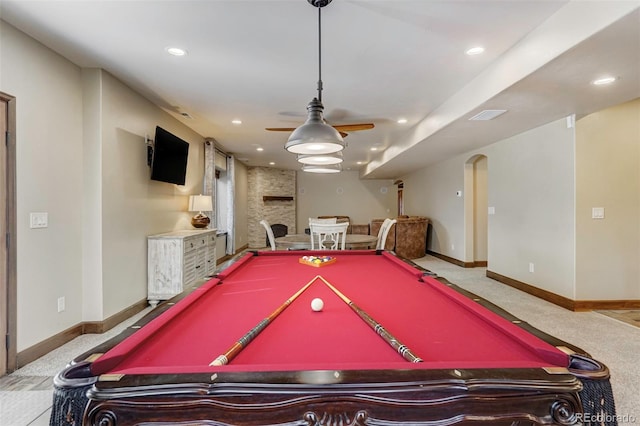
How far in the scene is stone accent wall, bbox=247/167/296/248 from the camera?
9.28 metres

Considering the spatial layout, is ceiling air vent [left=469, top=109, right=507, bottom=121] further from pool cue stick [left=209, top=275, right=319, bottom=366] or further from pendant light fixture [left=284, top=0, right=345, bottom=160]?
pool cue stick [left=209, top=275, right=319, bottom=366]

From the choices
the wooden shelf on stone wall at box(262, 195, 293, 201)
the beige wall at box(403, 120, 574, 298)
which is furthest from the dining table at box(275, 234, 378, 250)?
the wooden shelf on stone wall at box(262, 195, 293, 201)

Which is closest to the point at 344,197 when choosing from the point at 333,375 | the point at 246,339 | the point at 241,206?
the point at 241,206

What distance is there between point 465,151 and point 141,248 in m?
5.44

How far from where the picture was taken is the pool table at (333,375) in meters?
0.81

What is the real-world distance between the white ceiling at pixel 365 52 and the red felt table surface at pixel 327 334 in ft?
5.80

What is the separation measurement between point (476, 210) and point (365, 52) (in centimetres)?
484

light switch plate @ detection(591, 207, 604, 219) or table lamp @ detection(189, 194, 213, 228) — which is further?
table lamp @ detection(189, 194, 213, 228)

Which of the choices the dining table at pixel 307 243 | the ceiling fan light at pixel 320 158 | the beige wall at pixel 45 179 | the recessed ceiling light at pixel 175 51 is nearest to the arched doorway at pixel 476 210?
the dining table at pixel 307 243

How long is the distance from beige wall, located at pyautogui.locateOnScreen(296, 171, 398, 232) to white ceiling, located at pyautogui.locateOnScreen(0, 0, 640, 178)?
653 cm

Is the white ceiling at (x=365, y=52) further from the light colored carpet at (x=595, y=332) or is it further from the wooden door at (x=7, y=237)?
the light colored carpet at (x=595, y=332)

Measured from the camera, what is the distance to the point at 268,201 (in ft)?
31.4

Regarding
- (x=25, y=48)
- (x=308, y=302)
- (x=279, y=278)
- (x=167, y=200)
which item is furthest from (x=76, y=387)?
(x=167, y=200)

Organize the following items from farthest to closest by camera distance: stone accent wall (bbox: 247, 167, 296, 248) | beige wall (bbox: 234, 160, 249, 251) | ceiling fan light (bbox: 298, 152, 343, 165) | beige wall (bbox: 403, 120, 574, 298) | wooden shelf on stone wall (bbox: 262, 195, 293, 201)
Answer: wooden shelf on stone wall (bbox: 262, 195, 293, 201), stone accent wall (bbox: 247, 167, 296, 248), beige wall (bbox: 234, 160, 249, 251), beige wall (bbox: 403, 120, 574, 298), ceiling fan light (bbox: 298, 152, 343, 165)
